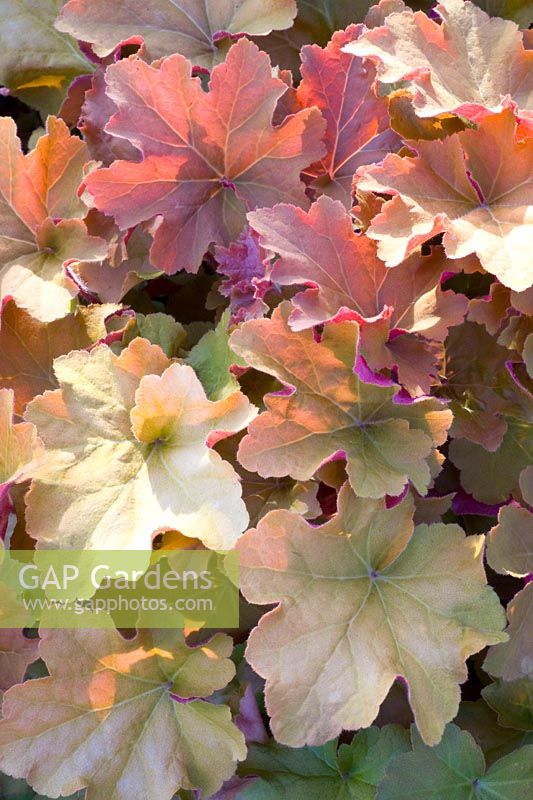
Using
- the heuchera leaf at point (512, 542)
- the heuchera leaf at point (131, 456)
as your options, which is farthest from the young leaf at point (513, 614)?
the heuchera leaf at point (131, 456)

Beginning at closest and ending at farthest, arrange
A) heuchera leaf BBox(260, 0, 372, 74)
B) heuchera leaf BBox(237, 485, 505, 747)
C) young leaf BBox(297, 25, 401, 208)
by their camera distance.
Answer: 1. heuchera leaf BBox(237, 485, 505, 747)
2. young leaf BBox(297, 25, 401, 208)
3. heuchera leaf BBox(260, 0, 372, 74)

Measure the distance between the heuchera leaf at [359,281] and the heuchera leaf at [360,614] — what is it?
171mm

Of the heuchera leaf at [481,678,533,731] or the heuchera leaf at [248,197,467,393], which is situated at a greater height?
the heuchera leaf at [248,197,467,393]

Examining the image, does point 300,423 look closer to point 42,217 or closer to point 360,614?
point 360,614

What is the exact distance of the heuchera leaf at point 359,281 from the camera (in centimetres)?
89

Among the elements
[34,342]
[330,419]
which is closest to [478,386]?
[330,419]

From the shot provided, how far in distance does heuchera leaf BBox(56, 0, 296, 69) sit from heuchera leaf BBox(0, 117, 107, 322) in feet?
0.46

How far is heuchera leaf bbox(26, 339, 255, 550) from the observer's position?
857 millimetres

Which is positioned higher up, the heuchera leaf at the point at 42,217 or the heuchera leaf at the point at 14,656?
the heuchera leaf at the point at 42,217

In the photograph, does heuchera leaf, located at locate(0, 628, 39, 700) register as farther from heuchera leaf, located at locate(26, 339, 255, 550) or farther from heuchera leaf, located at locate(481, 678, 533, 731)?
heuchera leaf, located at locate(481, 678, 533, 731)

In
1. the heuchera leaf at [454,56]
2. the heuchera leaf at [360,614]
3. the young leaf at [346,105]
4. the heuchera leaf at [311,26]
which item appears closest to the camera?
the heuchera leaf at [360,614]

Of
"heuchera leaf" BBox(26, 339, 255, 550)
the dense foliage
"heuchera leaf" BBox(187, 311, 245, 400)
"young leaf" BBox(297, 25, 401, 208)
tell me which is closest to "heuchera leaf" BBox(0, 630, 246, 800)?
the dense foliage

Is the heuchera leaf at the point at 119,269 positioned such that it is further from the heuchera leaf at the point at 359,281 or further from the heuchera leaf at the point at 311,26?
the heuchera leaf at the point at 311,26

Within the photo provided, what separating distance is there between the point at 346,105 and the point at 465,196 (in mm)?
225
